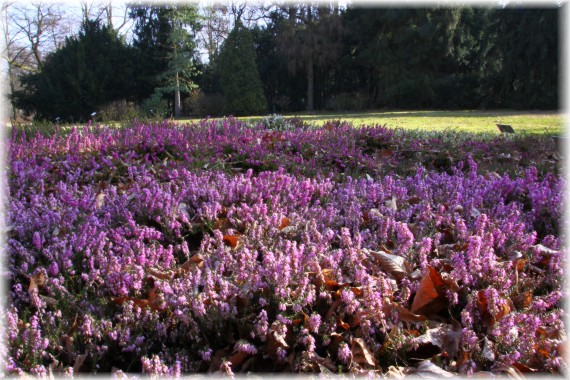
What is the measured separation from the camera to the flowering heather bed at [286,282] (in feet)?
5.61

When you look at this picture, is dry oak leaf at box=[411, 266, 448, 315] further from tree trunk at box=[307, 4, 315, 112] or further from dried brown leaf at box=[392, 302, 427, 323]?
tree trunk at box=[307, 4, 315, 112]

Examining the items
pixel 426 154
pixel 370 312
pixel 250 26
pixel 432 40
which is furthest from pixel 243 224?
pixel 250 26

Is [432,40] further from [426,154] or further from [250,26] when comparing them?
[426,154]

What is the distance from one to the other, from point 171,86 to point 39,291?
32.8 m

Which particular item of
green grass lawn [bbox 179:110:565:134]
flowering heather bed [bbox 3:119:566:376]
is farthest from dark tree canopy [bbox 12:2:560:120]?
flowering heather bed [bbox 3:119:566:376]

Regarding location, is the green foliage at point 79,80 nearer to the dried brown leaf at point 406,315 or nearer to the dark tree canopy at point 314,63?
the dark tree canopy at point 314,63

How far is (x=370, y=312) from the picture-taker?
69.5 inches

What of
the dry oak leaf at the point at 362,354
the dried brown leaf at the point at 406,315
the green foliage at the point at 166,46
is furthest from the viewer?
the green foliage at the point at 166,46

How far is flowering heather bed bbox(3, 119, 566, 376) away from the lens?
5.61ft

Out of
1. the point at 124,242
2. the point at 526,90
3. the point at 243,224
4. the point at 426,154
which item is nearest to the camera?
the point at 124,242

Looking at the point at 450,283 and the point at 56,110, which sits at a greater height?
the point at 56,110

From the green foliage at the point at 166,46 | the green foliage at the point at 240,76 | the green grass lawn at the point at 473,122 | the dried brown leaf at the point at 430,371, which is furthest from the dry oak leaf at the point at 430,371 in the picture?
the green foliage at the point at 166,46

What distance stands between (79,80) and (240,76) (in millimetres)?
10256

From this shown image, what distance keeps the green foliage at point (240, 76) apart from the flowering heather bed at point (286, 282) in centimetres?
2814
